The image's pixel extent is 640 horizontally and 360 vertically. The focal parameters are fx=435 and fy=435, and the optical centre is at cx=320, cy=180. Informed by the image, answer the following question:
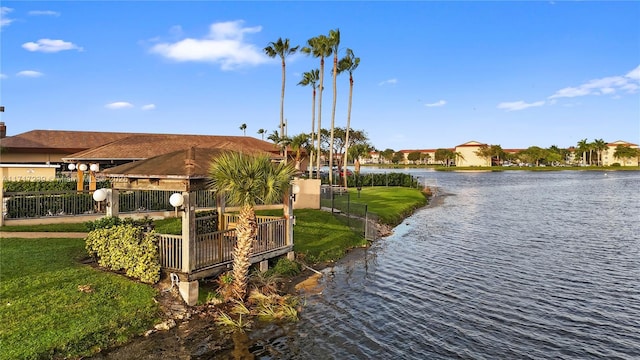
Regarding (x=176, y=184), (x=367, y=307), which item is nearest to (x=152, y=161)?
(x=176, y=184)

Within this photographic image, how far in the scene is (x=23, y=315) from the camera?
9711mm

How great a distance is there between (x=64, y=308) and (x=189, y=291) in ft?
A: 9.73

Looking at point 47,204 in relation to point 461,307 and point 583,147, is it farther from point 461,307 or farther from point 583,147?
point 583,147

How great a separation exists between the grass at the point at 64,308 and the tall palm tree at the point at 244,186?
2.46 meters

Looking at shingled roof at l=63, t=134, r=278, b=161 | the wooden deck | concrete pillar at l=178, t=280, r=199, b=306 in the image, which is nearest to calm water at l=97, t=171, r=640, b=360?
concrete pillar at l=178, t=280, r=199, b=306

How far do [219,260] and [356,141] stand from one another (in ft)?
217

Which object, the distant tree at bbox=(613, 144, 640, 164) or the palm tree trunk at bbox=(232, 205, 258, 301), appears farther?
the distant tree at bbox=(613, 144, 640, 164)

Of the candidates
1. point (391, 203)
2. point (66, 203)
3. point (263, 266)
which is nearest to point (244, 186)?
point (263, 266)

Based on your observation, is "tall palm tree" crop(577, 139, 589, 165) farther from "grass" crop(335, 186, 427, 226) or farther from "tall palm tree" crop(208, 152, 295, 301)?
"tall palm tree" crop(208, 152, 295, 301)

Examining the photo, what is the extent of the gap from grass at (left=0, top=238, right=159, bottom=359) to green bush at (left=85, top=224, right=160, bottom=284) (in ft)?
1.16

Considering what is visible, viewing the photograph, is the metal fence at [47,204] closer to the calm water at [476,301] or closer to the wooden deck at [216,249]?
the wooden deck at [216,249]

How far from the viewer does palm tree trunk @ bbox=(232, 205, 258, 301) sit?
12375 mm

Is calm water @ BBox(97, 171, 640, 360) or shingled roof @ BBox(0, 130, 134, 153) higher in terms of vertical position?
shingled roof @ BBox(0, 130, 134, 153)

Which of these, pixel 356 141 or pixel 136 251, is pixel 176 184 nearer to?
pixel 136 251
